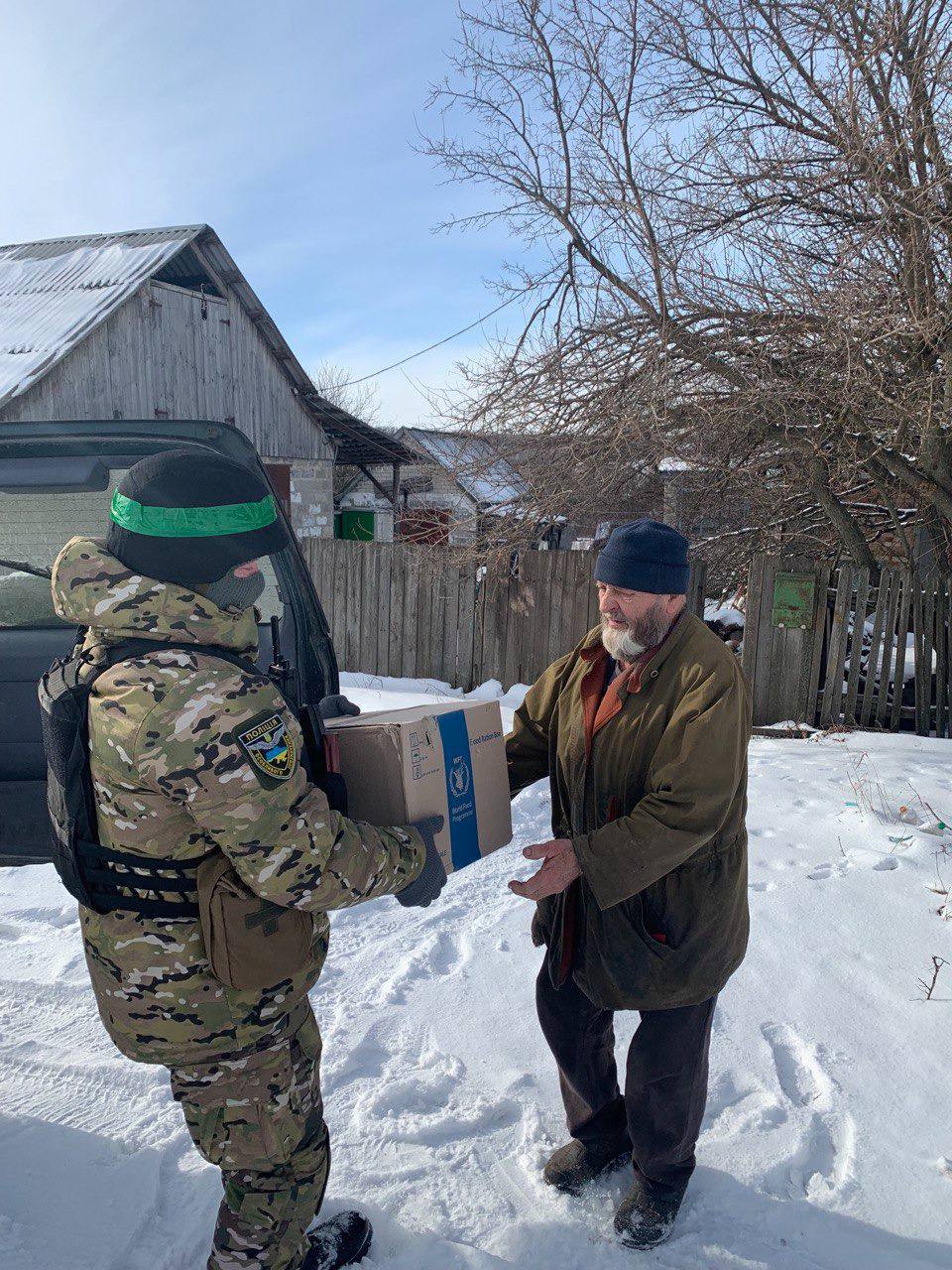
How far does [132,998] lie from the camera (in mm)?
1605

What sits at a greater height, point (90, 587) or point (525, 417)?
point (525, 417)

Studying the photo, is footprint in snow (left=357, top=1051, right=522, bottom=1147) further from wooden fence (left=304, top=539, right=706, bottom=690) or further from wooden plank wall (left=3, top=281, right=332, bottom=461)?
wooden plank wall (left=3, top=281, right=332, bottom=461)

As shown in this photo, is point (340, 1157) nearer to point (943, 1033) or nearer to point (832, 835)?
point (943, 1033)

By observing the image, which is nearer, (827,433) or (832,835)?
(832,835)

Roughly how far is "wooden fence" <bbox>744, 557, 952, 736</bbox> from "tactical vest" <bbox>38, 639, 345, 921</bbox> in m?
6.20

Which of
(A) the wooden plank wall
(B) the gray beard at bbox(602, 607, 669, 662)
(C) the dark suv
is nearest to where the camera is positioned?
(B) the gray beard at bbox(602, 607, 669, 662)

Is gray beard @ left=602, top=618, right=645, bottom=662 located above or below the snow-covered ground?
above

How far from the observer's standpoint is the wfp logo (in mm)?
2016

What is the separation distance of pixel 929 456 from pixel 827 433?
2.64 ft

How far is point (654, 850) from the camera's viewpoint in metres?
1.90

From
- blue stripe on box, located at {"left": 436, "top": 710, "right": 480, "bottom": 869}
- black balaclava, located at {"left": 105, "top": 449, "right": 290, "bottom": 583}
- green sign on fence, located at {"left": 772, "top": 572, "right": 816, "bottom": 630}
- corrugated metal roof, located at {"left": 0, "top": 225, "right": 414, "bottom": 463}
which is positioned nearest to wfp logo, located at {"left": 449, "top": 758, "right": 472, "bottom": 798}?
blue stripe on box, located at {"left": 436, "top": 710, "right": 480, "bottom": 869}

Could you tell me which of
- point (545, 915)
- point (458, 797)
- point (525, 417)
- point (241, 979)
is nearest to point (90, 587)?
point (241, 979)

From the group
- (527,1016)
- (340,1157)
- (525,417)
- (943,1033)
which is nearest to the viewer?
(340,1157)

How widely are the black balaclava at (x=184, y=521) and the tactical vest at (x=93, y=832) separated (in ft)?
0.49
